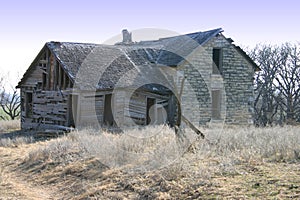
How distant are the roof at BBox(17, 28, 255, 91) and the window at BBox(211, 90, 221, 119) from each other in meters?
2.86

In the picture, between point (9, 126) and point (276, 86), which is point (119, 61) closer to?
point (9, 126)

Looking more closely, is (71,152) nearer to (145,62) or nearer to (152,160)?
(152,160)

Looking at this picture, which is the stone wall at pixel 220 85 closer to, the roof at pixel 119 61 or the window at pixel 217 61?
the window at pixel 217 61

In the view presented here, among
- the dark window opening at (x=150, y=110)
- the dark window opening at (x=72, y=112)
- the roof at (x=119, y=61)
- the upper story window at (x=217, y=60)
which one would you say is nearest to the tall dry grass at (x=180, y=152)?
the dark window opening at (x=72, y=112)

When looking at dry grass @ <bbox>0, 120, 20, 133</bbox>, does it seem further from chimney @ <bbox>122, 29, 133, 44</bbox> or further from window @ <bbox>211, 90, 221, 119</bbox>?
window @ <bbox>211, 90, 221, 119</bbox>

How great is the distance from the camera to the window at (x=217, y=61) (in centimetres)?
1989

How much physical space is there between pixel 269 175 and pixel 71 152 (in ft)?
19.7

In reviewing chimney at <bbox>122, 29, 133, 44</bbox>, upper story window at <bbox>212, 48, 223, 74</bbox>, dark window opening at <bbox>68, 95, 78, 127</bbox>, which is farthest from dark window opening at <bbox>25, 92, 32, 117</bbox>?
upper story window at <bbox>212, 48, 223, 74</bbox>

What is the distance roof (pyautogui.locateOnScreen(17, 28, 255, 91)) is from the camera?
60.1 ft

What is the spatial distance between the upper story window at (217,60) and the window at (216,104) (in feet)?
4.01

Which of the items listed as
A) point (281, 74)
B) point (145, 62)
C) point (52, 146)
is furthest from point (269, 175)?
point (281, 74)

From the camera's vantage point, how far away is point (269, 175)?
6.30 metres

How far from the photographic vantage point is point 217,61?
20.2 metres

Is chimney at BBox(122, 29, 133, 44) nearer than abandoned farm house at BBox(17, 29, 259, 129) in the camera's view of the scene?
No
